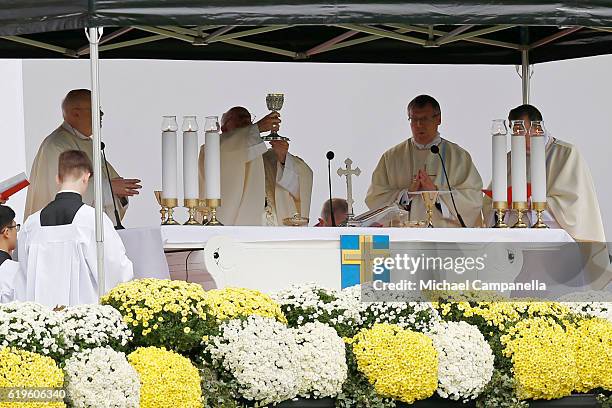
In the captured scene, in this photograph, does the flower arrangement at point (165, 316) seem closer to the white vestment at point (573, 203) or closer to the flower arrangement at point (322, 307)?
the flower arrangement at point (322, 307)

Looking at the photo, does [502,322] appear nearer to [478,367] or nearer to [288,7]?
[478,367]

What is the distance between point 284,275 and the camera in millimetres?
9359

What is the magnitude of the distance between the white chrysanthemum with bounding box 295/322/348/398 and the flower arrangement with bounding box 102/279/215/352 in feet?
1.54

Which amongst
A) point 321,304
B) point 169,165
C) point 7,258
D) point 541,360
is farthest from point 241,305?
point 7,258

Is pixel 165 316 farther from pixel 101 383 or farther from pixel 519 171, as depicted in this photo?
pixel 519 171

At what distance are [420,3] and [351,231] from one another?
1.83 meters

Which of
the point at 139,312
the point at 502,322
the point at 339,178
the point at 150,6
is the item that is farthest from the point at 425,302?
the point at 339,178

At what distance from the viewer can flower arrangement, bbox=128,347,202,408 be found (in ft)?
22.9

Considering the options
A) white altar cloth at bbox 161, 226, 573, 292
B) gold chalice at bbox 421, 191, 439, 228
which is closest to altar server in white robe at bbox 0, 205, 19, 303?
white altar cloth at bbox 161, 226, 573, 292

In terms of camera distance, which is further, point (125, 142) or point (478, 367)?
point (125, 142)

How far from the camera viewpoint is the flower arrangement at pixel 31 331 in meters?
6.94

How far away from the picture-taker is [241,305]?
770 cm

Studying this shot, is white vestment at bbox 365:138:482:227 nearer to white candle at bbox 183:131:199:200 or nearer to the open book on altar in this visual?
white candle at bbox 183:131:199:200

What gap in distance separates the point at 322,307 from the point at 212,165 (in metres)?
2.54
